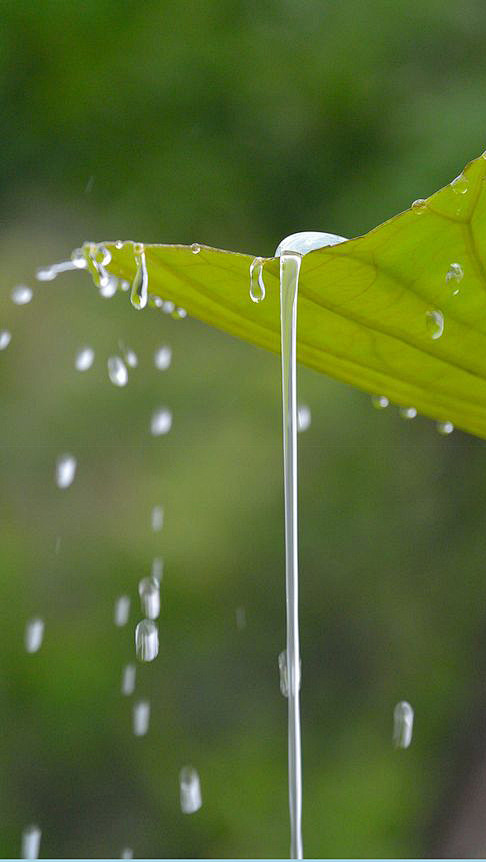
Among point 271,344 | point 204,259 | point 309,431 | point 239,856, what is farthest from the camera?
point 309,431

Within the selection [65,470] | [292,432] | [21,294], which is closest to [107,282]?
[292,432]

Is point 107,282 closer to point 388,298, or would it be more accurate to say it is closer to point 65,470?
point 388,298

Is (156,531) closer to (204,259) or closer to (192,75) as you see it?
(192,75)


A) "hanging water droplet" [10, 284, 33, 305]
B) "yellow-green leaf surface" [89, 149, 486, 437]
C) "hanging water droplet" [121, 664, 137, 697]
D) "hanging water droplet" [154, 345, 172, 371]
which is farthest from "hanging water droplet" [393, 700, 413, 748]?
"yellow-green leaf surface" [89, 149, 486, 437]

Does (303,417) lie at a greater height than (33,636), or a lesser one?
greater

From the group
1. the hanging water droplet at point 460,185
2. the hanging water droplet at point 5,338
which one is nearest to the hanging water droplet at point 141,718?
the hanging water droplet at point 5,338

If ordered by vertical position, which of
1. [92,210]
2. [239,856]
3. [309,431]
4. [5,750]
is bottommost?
[239,856]

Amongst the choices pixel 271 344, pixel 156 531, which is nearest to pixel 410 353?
pixel 271 344
